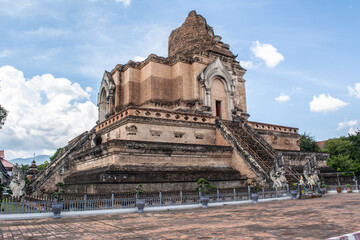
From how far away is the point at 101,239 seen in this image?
23.9ft

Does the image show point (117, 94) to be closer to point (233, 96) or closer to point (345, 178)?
point (233, 96)

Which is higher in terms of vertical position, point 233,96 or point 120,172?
point 233,96

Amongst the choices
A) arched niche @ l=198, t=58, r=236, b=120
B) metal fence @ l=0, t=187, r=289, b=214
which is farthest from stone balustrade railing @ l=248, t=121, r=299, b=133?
metal fence @ l=0, t=187, r=289, b=214

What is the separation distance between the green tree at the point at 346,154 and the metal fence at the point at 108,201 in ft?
56.0

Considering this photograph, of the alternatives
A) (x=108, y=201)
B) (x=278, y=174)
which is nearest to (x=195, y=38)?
(x=278, y=174)

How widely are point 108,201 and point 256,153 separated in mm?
10873

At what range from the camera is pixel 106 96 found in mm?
29203

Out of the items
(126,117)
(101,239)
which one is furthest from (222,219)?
(126,117)

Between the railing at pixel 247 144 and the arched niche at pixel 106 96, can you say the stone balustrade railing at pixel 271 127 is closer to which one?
the railing at pixel 247 144

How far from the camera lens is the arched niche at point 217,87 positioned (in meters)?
25.1

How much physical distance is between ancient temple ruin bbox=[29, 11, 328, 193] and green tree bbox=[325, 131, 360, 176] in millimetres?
6715

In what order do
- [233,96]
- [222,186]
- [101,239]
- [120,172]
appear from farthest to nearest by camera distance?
[233,96]
[222,186]
[120,172]
[101,239]

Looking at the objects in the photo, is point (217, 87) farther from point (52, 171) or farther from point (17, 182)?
point (17, 182)

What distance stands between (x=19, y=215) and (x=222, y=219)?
760 centimetres
